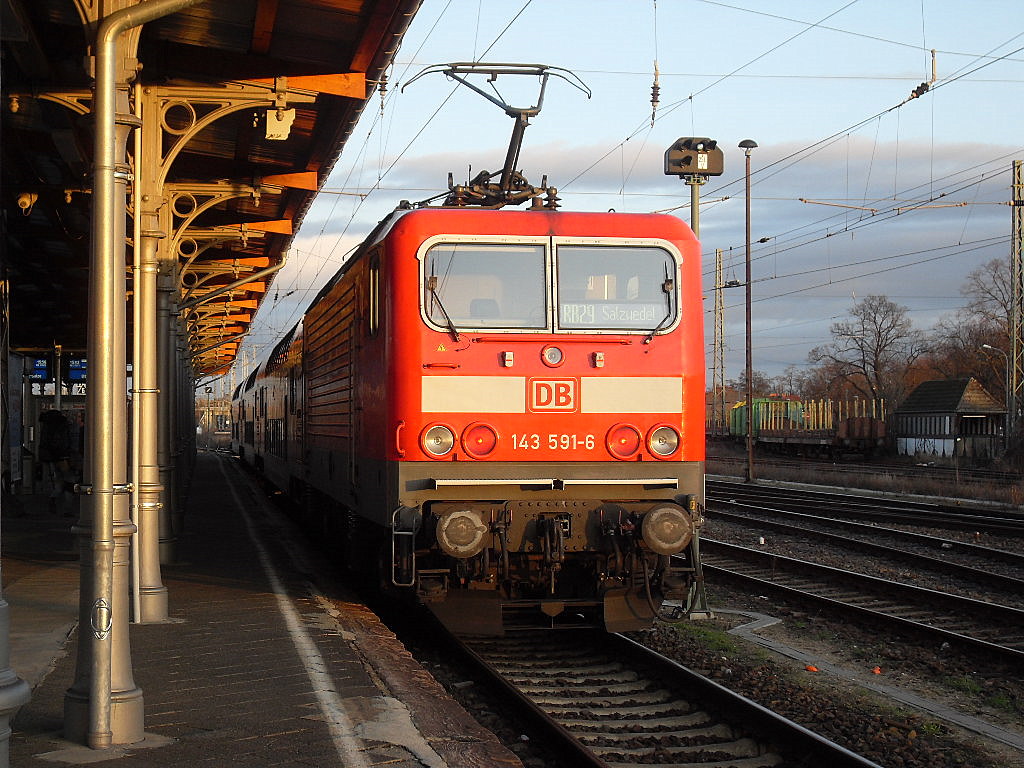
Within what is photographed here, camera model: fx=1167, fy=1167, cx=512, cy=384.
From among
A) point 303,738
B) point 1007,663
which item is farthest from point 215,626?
point 1007,663

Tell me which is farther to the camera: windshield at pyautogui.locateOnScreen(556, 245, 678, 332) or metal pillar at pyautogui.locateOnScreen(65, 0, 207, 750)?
windshield at pyautogui.locateOnScreen(556, 245, 678, 332)

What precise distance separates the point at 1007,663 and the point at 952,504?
16.1m

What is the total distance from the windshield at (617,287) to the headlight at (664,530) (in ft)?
4.52

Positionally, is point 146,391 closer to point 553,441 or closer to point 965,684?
point 553,441

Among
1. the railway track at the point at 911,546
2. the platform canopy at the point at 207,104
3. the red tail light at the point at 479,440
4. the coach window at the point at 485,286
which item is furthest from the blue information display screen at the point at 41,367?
the red tail light at the point at 479,440

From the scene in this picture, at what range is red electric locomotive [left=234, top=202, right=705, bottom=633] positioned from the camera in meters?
8.09

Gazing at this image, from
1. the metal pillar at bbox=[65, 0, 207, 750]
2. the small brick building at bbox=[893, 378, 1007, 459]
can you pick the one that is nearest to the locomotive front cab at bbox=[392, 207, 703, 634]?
the metal pillar at bbox=[65, 0, 207, 750]

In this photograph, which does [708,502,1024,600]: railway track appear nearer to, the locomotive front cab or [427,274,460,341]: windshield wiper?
the locomotive front cab

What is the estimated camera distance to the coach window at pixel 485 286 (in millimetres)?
8336

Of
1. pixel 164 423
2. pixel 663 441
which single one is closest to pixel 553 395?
pixel 663 441

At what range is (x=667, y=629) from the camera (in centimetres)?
975

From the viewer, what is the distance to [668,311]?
8570 millimetres

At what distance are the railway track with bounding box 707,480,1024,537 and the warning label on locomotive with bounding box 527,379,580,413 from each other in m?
11.1

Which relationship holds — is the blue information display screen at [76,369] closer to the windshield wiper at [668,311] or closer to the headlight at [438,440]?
the headlight at [438,440]
